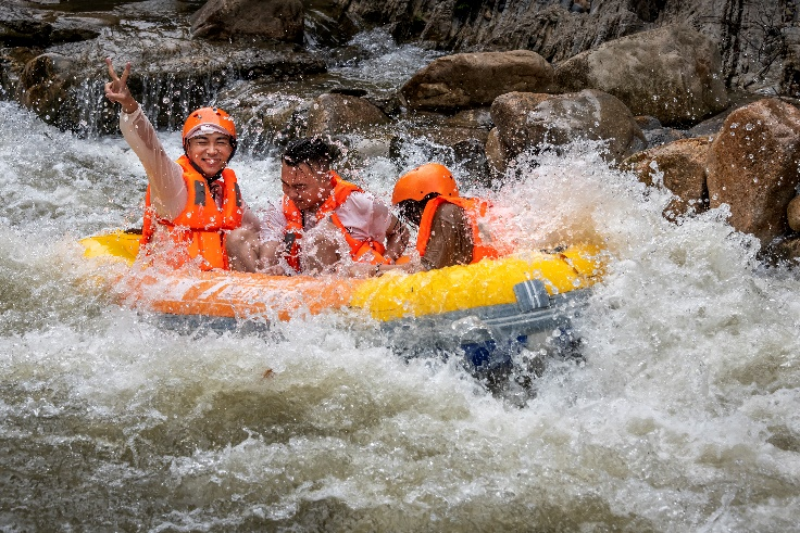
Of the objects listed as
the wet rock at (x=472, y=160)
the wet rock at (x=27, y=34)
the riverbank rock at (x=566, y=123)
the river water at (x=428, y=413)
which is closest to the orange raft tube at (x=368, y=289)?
the river water at (x=428, y=413)

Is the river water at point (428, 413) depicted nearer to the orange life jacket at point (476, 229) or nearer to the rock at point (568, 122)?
the orange life jacket at point (476, 229)

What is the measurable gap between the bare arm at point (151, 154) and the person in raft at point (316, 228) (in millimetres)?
427

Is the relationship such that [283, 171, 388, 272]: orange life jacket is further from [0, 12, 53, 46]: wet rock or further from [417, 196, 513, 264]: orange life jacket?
[0, 12, 53, 46]: wet rock

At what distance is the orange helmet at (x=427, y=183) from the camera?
450cm

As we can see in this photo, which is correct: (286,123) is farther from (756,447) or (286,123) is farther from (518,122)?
(756,447)

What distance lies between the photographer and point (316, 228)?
5020 millimetres

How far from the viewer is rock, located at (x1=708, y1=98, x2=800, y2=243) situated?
5.69 meters

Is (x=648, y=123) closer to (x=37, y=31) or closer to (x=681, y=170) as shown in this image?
(x=681, y=170)

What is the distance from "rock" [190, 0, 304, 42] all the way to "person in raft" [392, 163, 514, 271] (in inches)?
306

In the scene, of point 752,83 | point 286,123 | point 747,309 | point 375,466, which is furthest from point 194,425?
point 752,83

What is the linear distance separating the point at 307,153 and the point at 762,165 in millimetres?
3237

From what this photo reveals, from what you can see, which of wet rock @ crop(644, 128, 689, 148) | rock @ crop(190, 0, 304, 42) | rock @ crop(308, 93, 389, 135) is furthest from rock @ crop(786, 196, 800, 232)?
rock @ crop(190, 0, 304, 42)

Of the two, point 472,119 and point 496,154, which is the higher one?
point 472,119

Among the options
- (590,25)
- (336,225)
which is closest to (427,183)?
(336,225)
